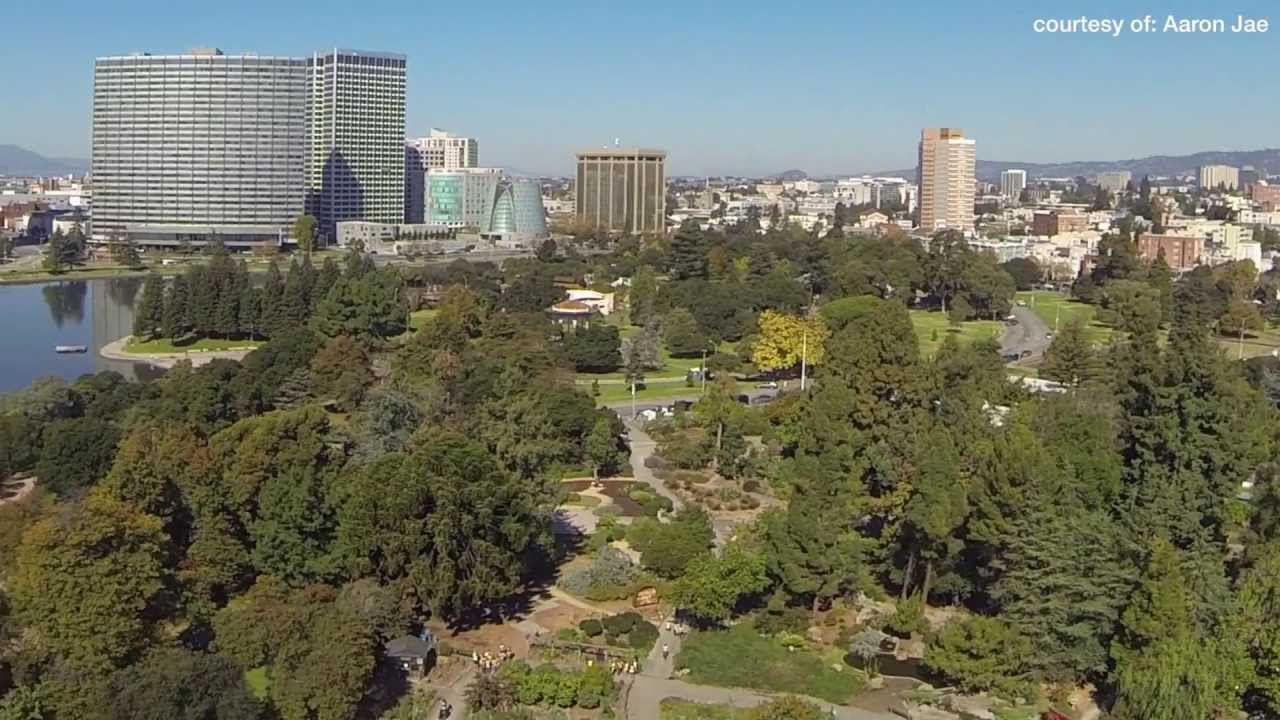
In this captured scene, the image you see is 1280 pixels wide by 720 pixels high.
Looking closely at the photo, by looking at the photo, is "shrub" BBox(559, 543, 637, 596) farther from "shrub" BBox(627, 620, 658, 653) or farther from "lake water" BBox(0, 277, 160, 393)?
"lake water" BBox(0, 277, 160, 393)

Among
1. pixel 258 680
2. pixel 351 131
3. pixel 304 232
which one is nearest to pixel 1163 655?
pixel 258 680

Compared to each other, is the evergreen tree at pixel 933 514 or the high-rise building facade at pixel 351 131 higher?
the high-rise building facade at pixel 351 131

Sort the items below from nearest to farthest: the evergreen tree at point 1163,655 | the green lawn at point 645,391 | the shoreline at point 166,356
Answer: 1. the evergreen tree at point 1163,655
2. the green lawn at point 645,391
3. the shoreline at point 166,356

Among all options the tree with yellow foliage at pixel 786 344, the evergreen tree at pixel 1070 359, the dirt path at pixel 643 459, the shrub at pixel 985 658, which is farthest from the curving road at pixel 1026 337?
the shrub at pixel 985 658

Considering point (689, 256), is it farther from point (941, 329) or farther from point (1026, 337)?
point (1026, 337)

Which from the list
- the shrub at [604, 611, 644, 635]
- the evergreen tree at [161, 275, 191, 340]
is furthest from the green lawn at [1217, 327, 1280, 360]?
the evergreen tree at [161, 275, 191, 340]

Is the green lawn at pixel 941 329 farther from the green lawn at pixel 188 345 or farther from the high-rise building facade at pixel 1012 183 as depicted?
the high-rise building facade at pixel 1012 183

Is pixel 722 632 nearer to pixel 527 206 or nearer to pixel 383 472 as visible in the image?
pixel 383 472
